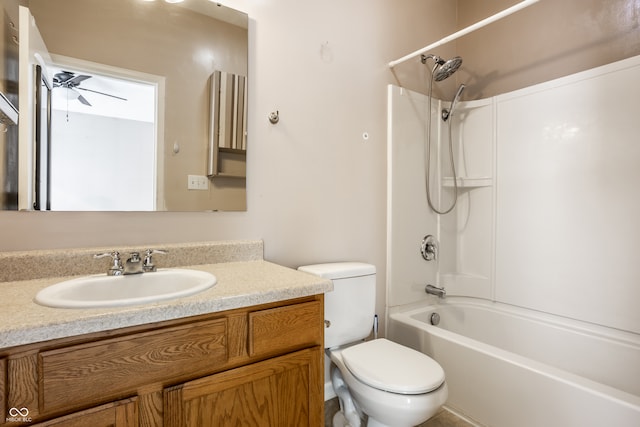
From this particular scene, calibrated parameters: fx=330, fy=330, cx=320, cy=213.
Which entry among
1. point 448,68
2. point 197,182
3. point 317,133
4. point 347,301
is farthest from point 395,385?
point 448,68

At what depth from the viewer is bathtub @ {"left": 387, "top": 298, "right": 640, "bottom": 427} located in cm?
128

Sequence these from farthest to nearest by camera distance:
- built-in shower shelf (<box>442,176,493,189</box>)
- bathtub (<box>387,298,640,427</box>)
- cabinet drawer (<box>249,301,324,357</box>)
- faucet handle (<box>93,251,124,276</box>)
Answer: built-in shower shelf (<box>442,176,493,189</box>) < bathtub (<box>387,298,640,427</box>) < faucet handle (<box>93,251,124,276</box>) < cabinet drawer (<box>249,301,324,357</box>)

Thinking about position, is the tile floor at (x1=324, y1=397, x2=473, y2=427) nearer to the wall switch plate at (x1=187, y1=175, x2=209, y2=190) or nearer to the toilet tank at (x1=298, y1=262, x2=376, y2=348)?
the toilet tank at (x1=298, y1=262, x2=376, y2=348)

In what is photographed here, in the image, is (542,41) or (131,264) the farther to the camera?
(542,41)

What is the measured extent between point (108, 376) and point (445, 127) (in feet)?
7.65

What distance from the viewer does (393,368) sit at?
4.29 feet

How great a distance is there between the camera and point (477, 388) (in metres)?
1.59

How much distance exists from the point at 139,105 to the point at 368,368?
1366 mm

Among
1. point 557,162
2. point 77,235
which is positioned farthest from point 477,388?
point 77,235

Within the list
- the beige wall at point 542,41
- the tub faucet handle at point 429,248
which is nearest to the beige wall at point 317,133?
the beige wall at point 542,41

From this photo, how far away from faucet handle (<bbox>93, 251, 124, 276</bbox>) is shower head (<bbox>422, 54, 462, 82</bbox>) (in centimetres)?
198

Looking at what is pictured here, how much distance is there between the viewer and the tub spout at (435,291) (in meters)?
2.13

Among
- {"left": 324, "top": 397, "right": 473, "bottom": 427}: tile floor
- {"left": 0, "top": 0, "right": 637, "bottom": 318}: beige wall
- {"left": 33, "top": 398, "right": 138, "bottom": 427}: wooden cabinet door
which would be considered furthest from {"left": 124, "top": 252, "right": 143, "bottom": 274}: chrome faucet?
{"left": 324, "top": 397, "right": 473, "bottom": 427}: tile floor

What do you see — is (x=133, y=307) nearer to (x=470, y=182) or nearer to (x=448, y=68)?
(x=448, y=68)
